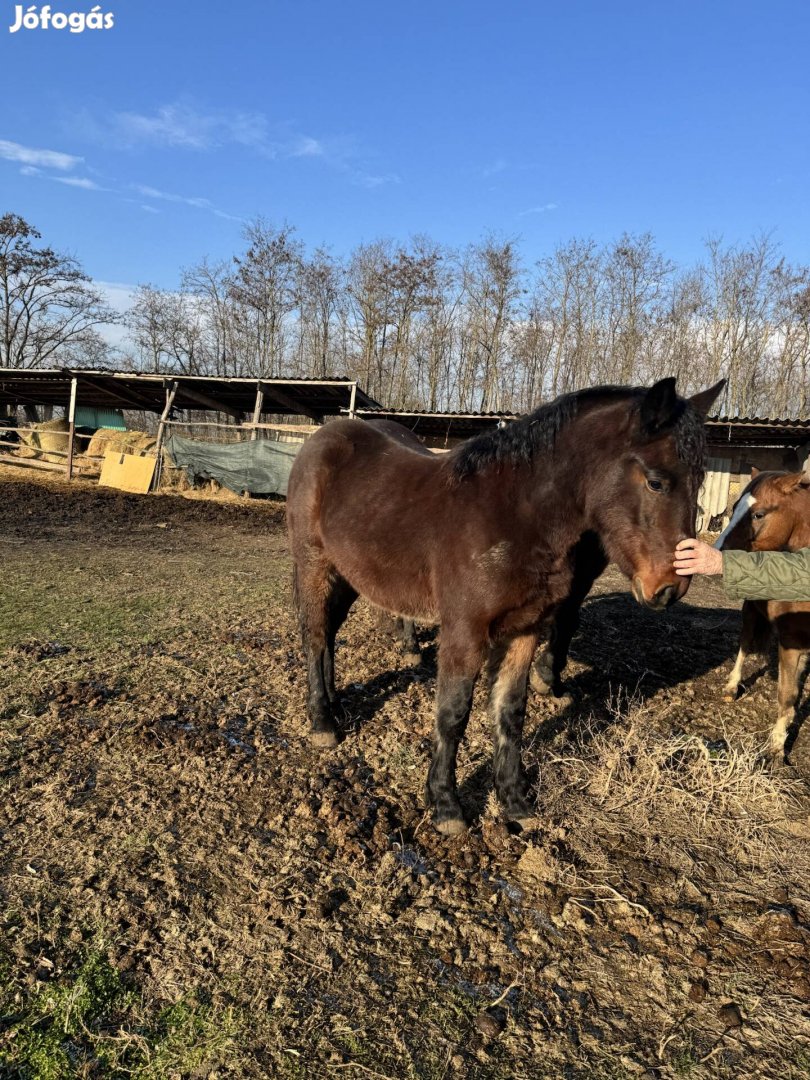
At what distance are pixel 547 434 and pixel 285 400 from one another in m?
19.7

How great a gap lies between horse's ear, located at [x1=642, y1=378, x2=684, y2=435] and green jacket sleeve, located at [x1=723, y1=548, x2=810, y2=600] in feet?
3.09

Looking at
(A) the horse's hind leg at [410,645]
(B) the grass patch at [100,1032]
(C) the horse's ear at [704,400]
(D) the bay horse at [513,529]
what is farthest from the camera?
(A) the horse's hind leg at [410,645]

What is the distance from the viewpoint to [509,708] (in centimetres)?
338

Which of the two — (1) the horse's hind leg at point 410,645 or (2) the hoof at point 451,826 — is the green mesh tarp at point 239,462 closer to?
(1) the horse's hind leg at point 410,645

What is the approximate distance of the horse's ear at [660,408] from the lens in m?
2.60

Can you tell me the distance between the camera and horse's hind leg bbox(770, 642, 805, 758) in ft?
13.7

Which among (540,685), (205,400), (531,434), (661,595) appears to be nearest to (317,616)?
(540,685)

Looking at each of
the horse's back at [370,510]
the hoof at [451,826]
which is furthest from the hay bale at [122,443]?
the hoof at [451,826]

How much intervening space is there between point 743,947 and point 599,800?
995 millimetres

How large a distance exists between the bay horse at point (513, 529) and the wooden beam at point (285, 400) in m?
16.6

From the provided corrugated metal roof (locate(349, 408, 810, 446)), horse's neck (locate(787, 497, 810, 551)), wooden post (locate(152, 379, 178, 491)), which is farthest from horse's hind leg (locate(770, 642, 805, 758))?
wooden post (locate(152, 379, 178, 491))

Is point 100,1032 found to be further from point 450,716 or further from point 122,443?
point 122,443

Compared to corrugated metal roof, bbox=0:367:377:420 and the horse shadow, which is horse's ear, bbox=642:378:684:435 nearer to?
the horse shadow

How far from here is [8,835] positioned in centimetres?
281
